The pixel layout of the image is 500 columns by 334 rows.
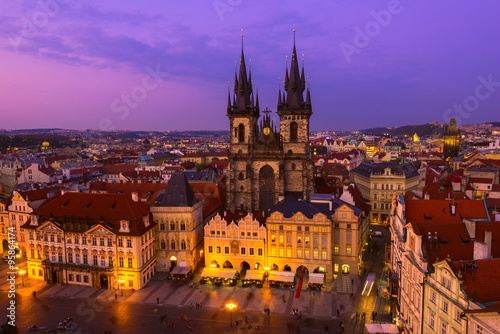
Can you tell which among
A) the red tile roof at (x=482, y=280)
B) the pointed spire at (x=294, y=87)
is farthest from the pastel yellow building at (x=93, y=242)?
the red tile roof at (x=482, y=280)

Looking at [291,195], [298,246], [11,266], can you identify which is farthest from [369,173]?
[11,266]

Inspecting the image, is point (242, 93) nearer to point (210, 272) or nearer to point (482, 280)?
Result: point (210, 272)

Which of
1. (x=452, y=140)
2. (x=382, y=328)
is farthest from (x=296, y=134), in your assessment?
(x=452, y=140)

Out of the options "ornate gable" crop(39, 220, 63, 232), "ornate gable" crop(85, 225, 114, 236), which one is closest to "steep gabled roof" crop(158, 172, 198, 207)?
"ornate gable" crop(85, 225, 114, 236)

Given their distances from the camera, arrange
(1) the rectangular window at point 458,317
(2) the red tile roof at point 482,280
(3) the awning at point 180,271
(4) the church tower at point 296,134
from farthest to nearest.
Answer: (4) the church tower at point 296,134
(3) the awning at point 180,271
(1) the rectangular window at point 458,317
(2) the red tile roof at point 482,280

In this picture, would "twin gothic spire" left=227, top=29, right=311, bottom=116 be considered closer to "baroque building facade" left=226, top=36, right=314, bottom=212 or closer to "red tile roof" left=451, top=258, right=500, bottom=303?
"baroque building facade" left=226, top=36, right=314, bottom=212

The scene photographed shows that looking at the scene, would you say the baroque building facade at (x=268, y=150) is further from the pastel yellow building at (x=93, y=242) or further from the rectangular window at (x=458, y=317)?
the rectangular window at (x=458, y=317)

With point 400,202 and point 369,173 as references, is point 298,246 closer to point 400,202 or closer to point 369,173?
point 400,202
